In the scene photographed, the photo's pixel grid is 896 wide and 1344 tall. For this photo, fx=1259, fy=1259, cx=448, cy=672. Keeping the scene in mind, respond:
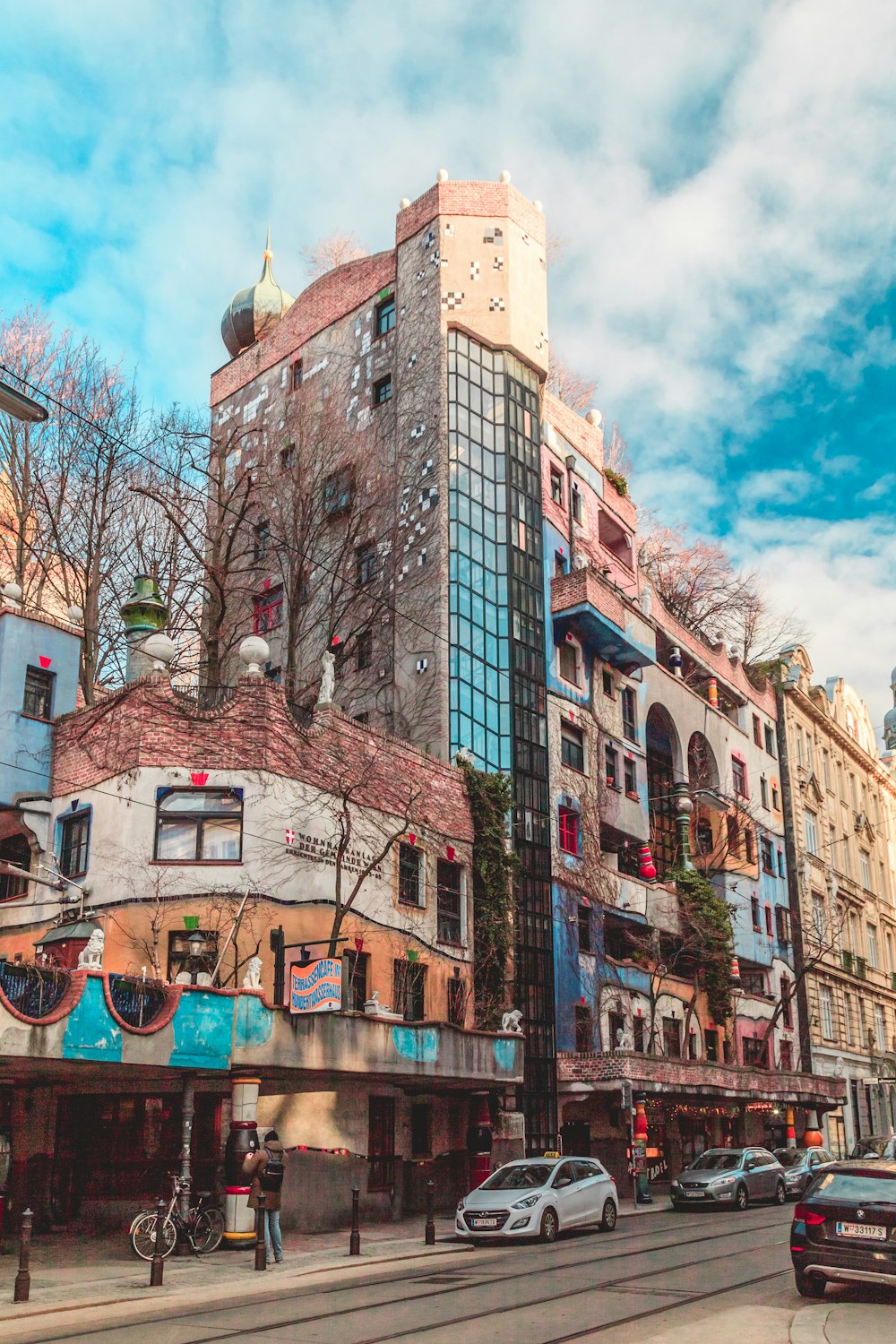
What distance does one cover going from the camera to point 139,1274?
1641 centimetres

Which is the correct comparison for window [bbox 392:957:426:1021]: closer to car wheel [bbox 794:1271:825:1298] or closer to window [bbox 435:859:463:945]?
window [bbox 435:859:463:945]

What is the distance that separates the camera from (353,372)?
Answer: 39.7m

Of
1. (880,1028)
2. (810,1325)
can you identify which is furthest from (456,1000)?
(880,1028)

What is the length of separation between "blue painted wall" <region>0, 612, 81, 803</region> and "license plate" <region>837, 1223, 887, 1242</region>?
1838 centimetres

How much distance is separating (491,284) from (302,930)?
847 inches

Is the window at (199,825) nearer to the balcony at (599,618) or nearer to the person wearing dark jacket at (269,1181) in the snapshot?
the person wearing dark jacket at (269,1181)

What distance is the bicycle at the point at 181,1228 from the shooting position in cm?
1773

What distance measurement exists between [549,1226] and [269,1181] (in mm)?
5617

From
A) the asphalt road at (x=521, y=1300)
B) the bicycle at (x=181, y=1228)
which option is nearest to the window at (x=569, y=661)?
the asphalt road at (x=521, y=1300)

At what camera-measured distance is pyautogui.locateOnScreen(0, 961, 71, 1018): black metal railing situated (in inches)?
650

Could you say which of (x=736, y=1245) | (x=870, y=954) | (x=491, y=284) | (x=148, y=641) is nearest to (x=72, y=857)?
(x=148, y=641)

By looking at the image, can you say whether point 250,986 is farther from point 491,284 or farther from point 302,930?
point 491,284

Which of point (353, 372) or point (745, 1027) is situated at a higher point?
point (353, 372)

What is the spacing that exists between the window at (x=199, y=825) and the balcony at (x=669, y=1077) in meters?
12.3
